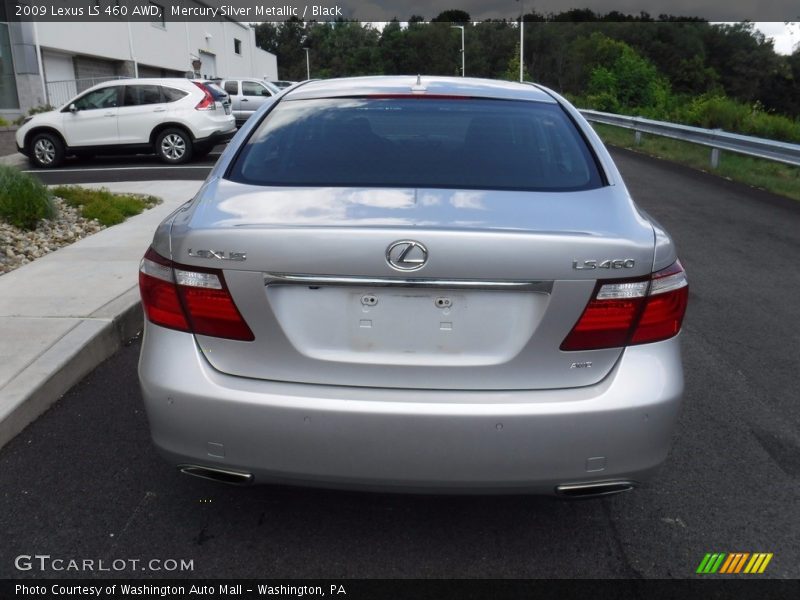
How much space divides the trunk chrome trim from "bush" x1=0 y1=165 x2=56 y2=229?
6.80m

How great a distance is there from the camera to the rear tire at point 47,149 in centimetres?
1642

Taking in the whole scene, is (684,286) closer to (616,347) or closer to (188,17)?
(616,347)

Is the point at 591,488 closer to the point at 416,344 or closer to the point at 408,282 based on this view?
the point at 416,344

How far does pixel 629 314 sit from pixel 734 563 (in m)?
1.07

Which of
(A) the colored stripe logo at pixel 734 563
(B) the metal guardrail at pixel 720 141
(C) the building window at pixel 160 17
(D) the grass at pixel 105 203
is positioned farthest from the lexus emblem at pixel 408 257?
(C) the building window at pixel 160 17

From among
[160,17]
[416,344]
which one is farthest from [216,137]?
[160,17]

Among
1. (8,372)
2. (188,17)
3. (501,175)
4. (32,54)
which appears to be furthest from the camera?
(188,17)

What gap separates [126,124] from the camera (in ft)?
53.6

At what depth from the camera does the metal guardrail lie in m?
12.2

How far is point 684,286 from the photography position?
273 cm

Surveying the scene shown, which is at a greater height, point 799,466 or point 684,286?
point 684,286
